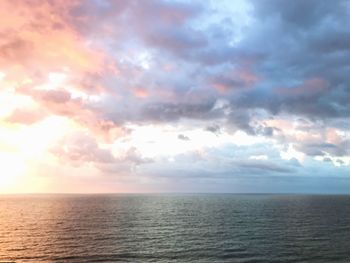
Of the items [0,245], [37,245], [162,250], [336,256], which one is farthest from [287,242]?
[0,245]

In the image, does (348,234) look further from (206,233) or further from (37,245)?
(37,245)

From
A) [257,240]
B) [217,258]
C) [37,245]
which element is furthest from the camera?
[257,240]

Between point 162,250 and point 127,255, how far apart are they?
7.88 m

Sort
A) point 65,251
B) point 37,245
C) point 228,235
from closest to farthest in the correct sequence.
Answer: point 65,251 → point 37,245 → point 228,235

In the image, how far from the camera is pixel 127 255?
66.2 meters

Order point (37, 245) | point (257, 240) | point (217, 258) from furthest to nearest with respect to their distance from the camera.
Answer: point (257, 240), point (37, 245), point (217, 258)

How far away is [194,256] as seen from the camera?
66.2 metres

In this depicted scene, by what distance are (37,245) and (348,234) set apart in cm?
7788

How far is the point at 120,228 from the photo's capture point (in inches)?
4055

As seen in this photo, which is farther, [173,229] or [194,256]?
[173,229]

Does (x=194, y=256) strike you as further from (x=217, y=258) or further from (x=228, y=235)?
(x=228, y=235)

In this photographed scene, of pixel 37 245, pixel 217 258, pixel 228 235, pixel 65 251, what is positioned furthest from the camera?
pixel 228 235

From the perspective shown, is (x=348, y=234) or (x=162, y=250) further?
(x=348, y=234)

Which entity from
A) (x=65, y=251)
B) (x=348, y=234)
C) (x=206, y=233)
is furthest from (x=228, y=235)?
(x=65, y=251)
